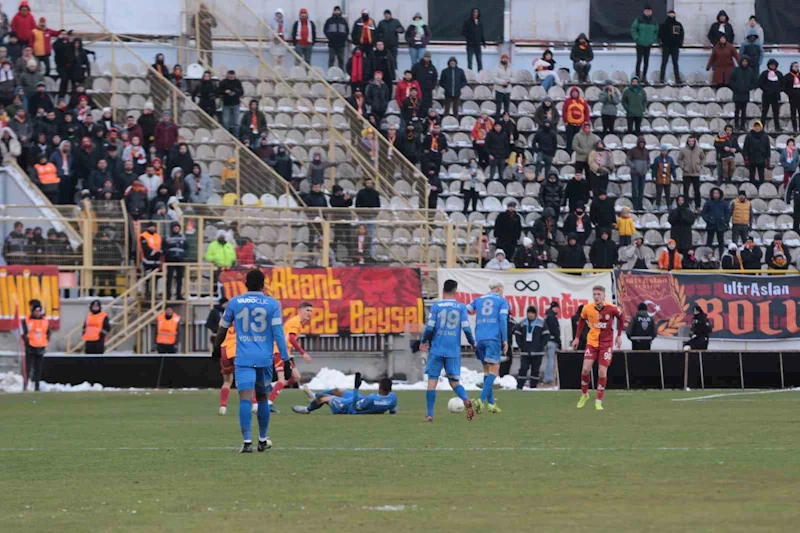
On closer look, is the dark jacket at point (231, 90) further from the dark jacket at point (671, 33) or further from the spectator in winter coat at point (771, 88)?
the spectator in winter coat at point (771, 88)

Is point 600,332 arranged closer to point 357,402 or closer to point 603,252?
point 357,402

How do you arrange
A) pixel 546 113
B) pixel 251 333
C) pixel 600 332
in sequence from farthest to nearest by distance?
1. pixel 546 113
2. pixel 600 332
3. pixel 251 333

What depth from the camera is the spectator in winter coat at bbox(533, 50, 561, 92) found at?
43.9 meters

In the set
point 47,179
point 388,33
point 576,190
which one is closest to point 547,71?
point 388,33

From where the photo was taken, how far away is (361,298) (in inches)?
1362

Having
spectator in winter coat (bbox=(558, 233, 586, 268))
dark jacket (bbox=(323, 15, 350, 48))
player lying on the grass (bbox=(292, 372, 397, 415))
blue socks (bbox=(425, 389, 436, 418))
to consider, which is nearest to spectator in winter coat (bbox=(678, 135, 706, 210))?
spectator in winter coat (bbox=(558, 233, 586, 268))

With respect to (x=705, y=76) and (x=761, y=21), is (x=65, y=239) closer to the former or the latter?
(x=705, y=76)

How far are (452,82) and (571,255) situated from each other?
26.7 feet

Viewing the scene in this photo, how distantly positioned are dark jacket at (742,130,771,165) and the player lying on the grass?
21331 millimetres

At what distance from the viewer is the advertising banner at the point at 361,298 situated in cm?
3447

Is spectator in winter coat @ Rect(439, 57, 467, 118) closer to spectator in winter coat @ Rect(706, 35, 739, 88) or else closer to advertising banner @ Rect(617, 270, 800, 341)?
spectator in winter coat @ Rect(706, 35, 739, 88)

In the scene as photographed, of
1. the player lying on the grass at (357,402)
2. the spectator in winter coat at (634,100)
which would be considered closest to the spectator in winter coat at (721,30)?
the spectator in winter coat at (634,100)

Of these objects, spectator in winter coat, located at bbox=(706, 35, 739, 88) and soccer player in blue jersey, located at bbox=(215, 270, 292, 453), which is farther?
spectator in winter coat, located at bbox=(706, 35, 739, 88)

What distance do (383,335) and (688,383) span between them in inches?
277
